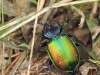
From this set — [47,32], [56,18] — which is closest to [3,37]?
[47,32]

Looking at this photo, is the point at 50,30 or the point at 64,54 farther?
the point at 50,30

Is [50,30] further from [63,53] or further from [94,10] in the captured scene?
[94,10]

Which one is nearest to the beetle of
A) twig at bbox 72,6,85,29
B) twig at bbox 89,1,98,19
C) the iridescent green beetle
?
the iridescent green beetle

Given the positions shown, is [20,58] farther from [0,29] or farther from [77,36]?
[77,36]

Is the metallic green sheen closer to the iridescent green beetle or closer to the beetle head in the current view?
the iridescent green beetle

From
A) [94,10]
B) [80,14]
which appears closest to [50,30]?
[80,14]

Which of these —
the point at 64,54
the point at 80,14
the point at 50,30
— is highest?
the point at 80,14

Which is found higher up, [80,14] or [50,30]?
[80,14]
